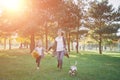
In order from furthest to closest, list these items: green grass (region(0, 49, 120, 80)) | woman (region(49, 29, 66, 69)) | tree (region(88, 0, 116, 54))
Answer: tree (region(88, 0, 116, 54)), woman (region(49, 29, 66, 69)), green grass (region(0, 49, 120, 80))

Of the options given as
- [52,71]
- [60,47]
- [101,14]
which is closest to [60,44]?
[60,47]

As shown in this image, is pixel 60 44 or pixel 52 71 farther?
pixel 52 71

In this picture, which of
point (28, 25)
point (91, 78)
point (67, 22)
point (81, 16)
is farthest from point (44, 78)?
point (81, 16)

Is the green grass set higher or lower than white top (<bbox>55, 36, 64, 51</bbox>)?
lower

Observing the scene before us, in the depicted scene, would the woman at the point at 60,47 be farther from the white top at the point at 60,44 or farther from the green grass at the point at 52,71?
the green grass at the point at 52,71

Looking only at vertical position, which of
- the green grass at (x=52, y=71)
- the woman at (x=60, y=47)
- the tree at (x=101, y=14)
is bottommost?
the green grass at (x=52, y=71)

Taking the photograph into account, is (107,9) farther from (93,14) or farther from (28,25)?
(28,25)

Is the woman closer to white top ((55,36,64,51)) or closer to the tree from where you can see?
white top ((55,36,64,51))

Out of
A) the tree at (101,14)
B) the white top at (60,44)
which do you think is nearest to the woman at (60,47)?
the white top at (60,44)

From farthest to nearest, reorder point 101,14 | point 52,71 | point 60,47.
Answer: point 101,14
point 52,71
point 60,47

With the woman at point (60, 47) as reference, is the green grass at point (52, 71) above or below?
below

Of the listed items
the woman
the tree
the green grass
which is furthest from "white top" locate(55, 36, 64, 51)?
the tree

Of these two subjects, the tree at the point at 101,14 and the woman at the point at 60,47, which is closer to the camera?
the woman at the point at 60,47

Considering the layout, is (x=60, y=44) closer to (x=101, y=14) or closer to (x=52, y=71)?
(x=52, y=71)
